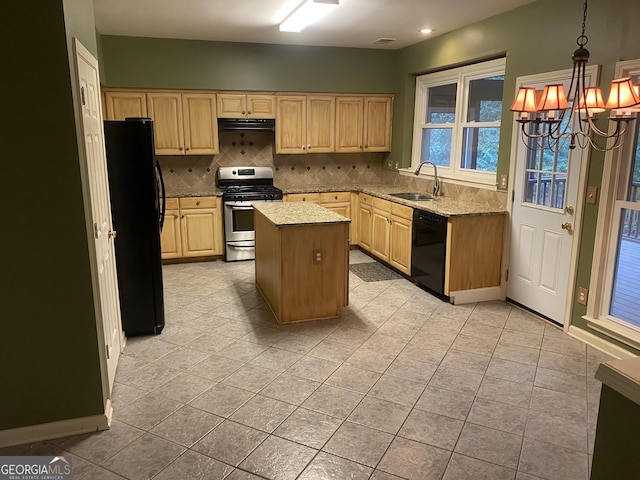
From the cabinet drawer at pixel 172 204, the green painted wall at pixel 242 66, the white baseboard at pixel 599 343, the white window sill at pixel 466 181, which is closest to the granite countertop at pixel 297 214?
the cabinet drawer at pixel 172 204

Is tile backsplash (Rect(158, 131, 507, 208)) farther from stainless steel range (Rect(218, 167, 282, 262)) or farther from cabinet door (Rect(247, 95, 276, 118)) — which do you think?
cabinet door (Rect(247, 95, 276, 118))

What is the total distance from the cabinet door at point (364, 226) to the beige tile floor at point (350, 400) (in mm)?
1895

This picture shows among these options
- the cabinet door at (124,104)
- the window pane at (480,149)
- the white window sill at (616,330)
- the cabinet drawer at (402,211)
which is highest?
the cabinet door at (124,104)

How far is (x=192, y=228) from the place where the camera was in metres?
5.65

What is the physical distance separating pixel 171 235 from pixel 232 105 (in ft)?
5.71

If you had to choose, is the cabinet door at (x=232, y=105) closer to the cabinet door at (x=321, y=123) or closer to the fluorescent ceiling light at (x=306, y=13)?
the cabinet door at (x=321, y=123)

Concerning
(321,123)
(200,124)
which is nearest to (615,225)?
(321,123)

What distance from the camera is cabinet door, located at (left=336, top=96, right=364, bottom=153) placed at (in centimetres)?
620

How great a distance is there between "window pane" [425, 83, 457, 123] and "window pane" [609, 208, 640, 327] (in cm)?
228

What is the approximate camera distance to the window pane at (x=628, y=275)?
334cm

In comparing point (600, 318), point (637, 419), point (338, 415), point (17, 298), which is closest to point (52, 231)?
point (17, 298)

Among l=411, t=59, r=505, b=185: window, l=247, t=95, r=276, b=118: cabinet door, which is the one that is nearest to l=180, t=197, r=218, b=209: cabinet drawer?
l=247, t=95, r=276, b=118: cabinet door

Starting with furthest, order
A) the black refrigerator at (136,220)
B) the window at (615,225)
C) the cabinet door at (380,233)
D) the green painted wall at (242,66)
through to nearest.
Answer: the cabinet door at (380,233) → the green painted wall at (242,66) → the black refrigerator at (136,220) → the window at (615,225)

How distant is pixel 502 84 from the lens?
4.66 metres
